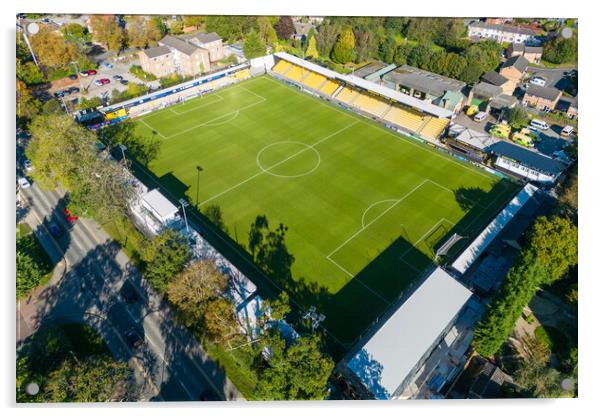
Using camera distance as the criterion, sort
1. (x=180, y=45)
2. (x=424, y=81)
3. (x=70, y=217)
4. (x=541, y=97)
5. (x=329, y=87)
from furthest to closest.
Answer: (x=180, y=45)
(x=424, y=81)
(x=329, y=87)
(x=541, y=97)
(x=70, y=217)

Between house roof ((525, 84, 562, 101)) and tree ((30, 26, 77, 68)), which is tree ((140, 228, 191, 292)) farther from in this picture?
house roof ((525, 84, 562, 101))

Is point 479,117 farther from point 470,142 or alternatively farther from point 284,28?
point 284,28

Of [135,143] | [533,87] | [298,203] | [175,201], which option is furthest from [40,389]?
[533,87]

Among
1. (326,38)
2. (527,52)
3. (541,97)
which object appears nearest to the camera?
(541,97)

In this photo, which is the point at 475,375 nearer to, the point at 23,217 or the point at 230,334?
the point at 230,334

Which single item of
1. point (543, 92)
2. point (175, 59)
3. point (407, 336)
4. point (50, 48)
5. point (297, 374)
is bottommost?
point (175, 59)

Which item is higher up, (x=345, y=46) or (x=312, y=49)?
(x=345, y=46)

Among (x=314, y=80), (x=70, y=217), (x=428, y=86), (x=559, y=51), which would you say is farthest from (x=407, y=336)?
(x=559, y=51)
